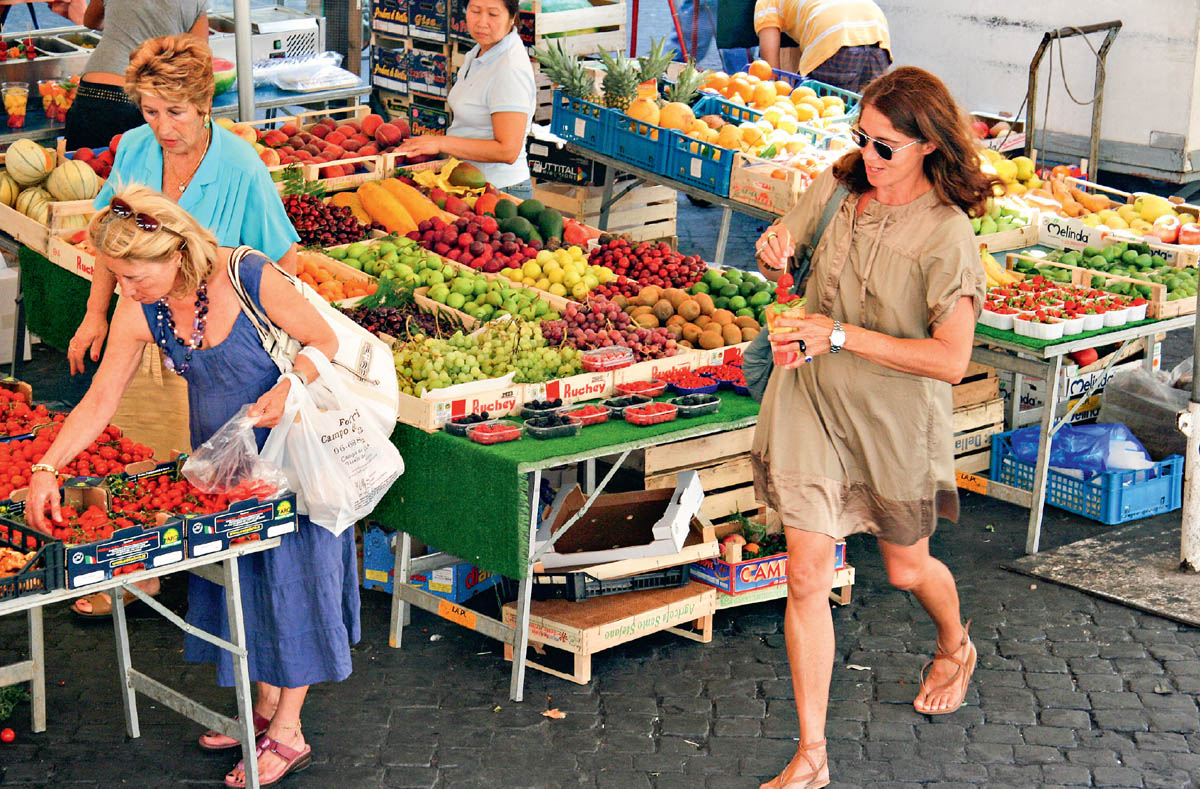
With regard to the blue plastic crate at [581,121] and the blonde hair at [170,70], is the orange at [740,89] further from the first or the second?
the blonde hair at [170,70]

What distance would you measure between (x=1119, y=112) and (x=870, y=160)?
8322 millimetres

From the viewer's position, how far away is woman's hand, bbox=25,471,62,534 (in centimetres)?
361

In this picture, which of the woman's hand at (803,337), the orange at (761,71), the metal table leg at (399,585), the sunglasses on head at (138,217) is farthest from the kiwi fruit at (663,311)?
the orange at (761,71)

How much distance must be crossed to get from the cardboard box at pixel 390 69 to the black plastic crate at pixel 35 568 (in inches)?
266

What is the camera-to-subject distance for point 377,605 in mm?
5402

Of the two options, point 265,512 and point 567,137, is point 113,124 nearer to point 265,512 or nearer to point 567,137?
point 567,137

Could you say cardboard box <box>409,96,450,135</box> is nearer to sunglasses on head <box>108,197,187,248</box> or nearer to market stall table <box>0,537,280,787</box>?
market stall table <box>0,537,280,787</box>

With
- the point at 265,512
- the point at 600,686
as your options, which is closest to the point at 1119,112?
the point at 600,686

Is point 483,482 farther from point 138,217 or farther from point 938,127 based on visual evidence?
point 938,127

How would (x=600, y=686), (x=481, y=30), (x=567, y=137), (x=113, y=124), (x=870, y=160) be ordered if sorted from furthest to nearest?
(x=567, y=137) < (x=113, y=124) < (x=481, y=30) < (x=600, y=686) < (x=870, y=160)

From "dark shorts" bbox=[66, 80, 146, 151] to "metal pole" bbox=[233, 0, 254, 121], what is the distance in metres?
0.60

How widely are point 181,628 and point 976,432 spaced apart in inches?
145

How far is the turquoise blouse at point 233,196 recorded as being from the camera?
466cm

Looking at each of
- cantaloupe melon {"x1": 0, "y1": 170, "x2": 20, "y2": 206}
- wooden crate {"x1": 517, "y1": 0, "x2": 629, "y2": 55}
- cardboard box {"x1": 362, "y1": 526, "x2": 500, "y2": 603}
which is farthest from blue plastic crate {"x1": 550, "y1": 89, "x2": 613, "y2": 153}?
cardboard box {"x1": 362, "y1": 526, "x2": 500, "y2": 603}
